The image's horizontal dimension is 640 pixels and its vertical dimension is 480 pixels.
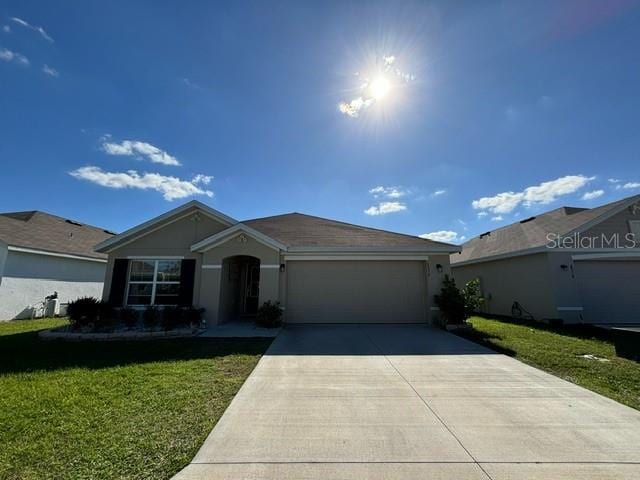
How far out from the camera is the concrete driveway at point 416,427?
2.70 m

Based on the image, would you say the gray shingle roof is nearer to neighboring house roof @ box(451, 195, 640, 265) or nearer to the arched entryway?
the arched entryway

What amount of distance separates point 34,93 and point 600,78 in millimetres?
18182

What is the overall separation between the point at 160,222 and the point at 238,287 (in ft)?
14.2

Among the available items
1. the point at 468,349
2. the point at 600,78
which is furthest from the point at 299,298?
the point at 600,78

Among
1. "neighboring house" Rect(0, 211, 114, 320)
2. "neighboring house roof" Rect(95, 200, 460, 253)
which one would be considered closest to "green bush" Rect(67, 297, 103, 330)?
"neighboring house roof" Rect(95, 200, 460, 253)

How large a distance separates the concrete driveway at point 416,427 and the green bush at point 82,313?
704 centimetres

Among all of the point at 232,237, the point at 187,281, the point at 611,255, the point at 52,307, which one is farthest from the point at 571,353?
the point at 52,307

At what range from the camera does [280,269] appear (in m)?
10.9

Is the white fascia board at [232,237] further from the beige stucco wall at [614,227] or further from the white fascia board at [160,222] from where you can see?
the beige stucco wall at [614,227]

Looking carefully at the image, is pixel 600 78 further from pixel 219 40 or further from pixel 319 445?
pixel 319 445

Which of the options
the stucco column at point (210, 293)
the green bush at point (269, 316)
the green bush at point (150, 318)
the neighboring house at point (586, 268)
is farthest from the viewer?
the neighboring house at point (586, 268)

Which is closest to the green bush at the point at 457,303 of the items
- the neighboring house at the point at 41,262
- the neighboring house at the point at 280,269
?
the neighboring house at the point at 280,269

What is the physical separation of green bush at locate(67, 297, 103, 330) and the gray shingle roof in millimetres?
6546

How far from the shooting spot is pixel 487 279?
15.5 metres
